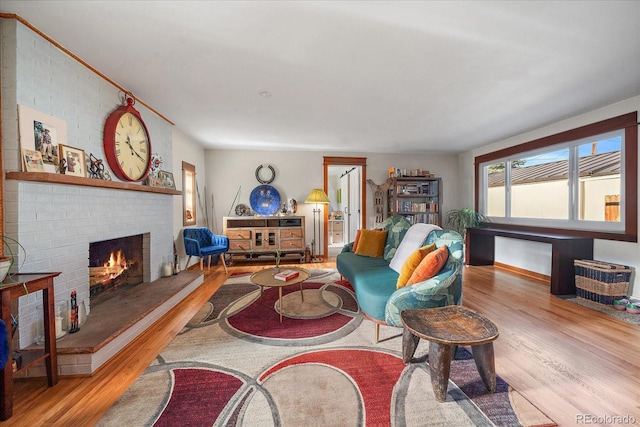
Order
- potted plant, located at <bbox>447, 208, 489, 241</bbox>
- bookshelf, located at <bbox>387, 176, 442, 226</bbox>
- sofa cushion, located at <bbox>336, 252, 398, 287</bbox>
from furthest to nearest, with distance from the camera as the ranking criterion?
bookshelf, located at <bbox>387, 176, 442, 226</bbox> < potted plant, located at <bbox>447, 208, 489, 241</bbox> < sofa cushion, located at <bbox>336, 252, 398, 287</bbox>

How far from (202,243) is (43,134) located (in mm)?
Answer: 2680

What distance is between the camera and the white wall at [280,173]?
508cm

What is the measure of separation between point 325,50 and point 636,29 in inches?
81.6

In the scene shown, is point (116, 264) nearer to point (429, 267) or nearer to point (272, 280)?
point (272, 280)

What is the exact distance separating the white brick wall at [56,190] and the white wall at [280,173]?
2475 mm

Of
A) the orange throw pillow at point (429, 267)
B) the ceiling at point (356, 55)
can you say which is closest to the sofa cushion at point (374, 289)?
the orange throw pillow at point (429, 267)

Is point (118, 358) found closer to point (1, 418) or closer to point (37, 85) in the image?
point (1, 418)

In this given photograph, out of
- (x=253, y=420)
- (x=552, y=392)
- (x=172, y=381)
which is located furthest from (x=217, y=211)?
(x=552, y=392)

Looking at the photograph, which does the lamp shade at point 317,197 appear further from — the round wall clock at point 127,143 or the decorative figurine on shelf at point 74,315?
the decorative figurine on shelf at point 74,315

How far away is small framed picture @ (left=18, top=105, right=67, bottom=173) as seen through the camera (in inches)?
64.5

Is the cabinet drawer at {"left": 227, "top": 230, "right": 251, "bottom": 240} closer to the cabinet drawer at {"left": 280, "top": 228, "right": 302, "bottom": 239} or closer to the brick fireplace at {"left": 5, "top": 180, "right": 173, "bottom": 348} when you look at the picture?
the cabinet drawer at {"left": 280, "top": 228, "right": 302, "bottom": 239}

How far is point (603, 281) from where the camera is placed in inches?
109

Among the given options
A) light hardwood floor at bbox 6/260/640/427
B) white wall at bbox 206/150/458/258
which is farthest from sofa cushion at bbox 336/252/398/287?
white wall at bbox 206/150/458/258

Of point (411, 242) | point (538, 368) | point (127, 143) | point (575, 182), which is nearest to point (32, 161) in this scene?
point (127, 143)
